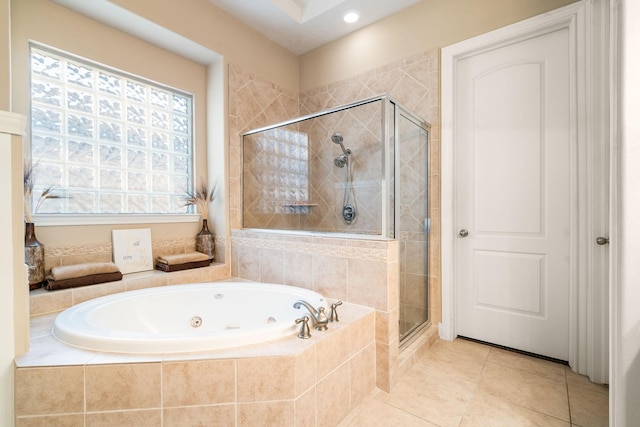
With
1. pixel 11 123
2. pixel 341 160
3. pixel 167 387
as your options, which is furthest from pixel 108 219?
pixel 341 160

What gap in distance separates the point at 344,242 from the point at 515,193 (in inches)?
49.9

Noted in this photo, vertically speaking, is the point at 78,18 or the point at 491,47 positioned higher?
the point at 78,18

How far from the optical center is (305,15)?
2.62 meters

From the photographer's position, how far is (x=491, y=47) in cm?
216

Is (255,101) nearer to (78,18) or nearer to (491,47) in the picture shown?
(78,18)

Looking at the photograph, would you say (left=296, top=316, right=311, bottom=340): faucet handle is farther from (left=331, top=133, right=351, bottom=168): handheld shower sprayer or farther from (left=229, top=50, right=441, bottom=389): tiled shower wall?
(left=331, top=133, right=351, bottom=168): handheld shower sprayer

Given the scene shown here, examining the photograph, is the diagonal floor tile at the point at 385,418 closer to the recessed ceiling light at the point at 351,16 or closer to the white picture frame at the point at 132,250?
the white picture frame at the point at 132,250

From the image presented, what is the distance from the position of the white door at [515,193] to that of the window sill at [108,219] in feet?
7.46

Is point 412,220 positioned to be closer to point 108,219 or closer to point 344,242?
point 344,242

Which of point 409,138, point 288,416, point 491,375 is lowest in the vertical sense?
point 491,375

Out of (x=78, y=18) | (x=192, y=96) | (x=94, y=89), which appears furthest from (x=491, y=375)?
(x=78, y=18)

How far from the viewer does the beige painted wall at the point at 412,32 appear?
81.9 inches

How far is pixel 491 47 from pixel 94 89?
2.84m

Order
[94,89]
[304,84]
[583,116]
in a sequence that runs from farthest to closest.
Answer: [304,84], [94,89], [583,116]
